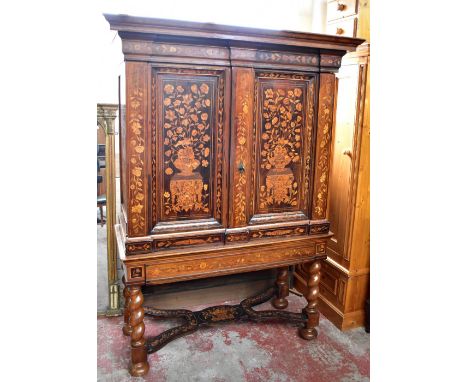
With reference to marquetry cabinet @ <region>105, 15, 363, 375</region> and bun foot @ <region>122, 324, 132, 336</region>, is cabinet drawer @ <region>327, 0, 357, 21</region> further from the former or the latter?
bun foot @ <region>122, 324, 132, 336</region>

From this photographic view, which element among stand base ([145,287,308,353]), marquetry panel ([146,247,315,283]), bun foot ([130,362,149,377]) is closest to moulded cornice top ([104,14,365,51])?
marquetry panel ([146,247,315,283])

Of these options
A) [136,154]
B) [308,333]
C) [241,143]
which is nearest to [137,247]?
[136,154]

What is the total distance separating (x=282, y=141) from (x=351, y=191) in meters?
0.70

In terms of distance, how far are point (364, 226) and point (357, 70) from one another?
992 millimetres

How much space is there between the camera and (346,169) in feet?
8.29

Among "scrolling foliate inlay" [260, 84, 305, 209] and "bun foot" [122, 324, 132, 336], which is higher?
"scrolling foliate inlay" [260, 84, 305, 209]

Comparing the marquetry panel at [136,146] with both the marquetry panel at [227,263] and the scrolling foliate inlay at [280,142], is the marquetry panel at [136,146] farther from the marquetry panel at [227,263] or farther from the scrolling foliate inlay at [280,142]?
the scrolling foliate inlay at [280,142]

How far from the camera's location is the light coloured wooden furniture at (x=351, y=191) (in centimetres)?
235

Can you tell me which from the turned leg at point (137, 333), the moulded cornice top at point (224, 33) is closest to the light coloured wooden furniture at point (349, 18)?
the moulded cornice top at point (224, 33)

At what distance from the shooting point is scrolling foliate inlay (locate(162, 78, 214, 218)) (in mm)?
1833

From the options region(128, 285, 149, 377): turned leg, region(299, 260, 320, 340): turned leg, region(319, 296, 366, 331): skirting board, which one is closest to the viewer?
region(128, 285, 149, 377): turned leg

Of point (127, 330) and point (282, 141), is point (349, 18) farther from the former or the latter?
point (127, 330)

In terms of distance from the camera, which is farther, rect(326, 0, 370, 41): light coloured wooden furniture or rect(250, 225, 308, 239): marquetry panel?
rect(326, 0, 370, 41): light coloured wooden furniture

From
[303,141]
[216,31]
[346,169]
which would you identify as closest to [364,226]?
[346,169]
